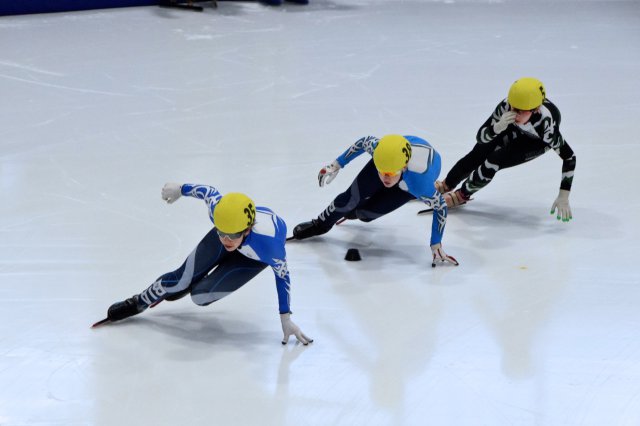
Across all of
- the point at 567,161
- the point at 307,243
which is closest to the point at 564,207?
the point at 567,161

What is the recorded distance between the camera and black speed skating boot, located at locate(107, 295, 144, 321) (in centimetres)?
443

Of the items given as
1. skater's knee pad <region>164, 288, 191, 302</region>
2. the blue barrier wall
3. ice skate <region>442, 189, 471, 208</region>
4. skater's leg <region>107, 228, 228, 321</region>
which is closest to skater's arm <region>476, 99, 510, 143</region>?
ice skate <region>442, 189, 471, 208</region>

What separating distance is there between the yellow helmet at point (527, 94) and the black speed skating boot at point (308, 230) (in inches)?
53.9

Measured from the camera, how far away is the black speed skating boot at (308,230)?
548 cm

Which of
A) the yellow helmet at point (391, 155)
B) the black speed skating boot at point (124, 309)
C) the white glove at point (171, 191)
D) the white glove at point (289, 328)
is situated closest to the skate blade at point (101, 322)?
the black speed skating boot at point (124, 309)

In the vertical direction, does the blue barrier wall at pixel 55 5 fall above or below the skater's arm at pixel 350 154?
below

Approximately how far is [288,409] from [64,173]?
130 inches

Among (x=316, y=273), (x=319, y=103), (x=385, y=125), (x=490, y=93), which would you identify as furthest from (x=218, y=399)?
(x=490, y=93)

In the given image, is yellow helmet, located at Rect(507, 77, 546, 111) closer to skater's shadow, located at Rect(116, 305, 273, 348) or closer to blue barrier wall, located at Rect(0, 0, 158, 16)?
skater's shadow, located at Rect(116, 305, 273, 348)

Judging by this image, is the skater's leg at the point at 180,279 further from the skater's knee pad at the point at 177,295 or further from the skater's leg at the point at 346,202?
the skater's leg at the point at 346,202

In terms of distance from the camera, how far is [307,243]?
5.48 m

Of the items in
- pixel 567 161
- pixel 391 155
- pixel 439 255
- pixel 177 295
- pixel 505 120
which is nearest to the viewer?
pixel 177 295

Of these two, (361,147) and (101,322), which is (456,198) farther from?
(101,322)

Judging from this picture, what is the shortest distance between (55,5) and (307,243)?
7.31 meters
